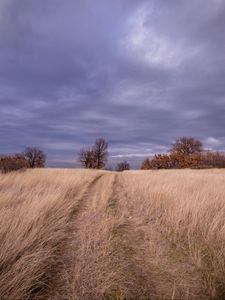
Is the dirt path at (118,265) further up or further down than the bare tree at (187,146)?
further down

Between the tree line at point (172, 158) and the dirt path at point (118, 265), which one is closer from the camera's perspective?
the dirt path at point (118, 265)

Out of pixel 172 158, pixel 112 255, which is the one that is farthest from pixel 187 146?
pixel 112 255

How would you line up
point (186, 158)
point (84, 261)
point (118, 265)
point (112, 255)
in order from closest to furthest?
1. point (118, 265)
2. point (84, 261)
3. point (112, 255)
4. point (186, 158)

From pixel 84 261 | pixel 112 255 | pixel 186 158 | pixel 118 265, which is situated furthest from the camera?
pixel 186 158

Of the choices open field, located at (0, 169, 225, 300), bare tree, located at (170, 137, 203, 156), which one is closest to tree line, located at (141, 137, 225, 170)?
bare tree, located at (170, 137, 203, 156)

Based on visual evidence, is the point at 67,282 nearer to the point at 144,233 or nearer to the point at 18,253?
the point at 18,253

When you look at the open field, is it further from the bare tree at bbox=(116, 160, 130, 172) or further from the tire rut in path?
the bare tree at bbox=(116, 160, 130, 172)

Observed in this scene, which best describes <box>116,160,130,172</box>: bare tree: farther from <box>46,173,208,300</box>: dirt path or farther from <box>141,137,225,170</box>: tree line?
<box>46,173,208,300</box>: dirt path

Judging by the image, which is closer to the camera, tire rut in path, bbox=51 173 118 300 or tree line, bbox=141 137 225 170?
tire rut in path, bbox=51 173 118 300

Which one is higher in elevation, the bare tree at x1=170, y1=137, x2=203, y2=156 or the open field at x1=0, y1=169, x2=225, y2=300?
the bare tree at x1=170, y1=137, x2=203, y2=156

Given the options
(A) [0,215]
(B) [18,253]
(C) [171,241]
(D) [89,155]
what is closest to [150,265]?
(C) [171,241]

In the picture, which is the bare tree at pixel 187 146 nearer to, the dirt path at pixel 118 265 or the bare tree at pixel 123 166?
the bare tree at pixel 123 166

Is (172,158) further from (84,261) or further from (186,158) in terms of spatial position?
(84,261)

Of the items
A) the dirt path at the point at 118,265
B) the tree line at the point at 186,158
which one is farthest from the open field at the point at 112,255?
the tree line at the point at 186,158
